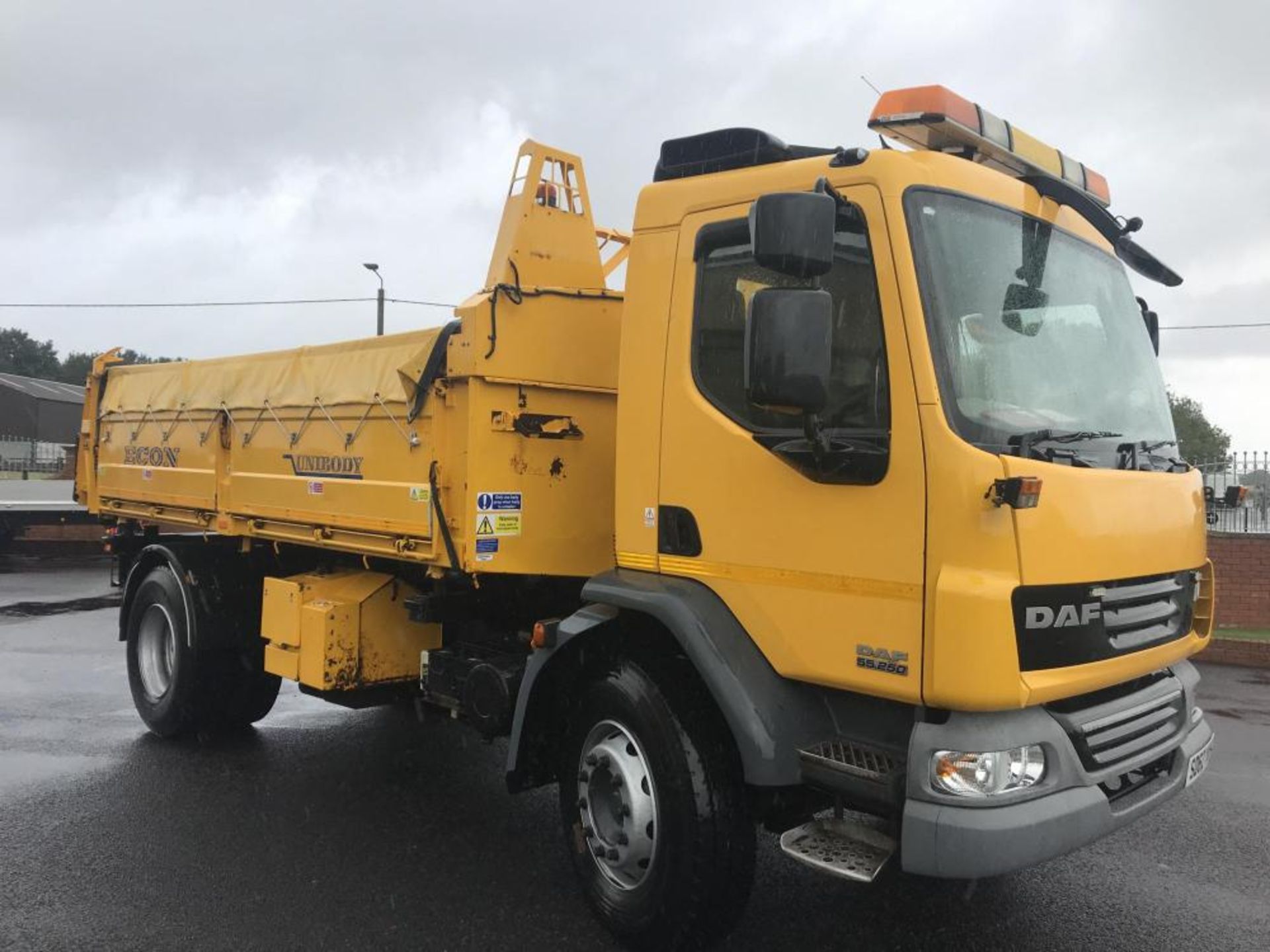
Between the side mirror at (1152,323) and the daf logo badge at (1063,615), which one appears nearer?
the daf logo badge at (1063,615)

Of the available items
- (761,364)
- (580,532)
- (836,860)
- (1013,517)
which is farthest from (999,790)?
(580,532)

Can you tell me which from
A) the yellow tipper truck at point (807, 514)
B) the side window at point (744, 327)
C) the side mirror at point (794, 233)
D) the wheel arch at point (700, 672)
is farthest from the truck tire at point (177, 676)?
the side mirror at point (794, 233)

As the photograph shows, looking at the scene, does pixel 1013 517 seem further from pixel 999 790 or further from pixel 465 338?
pixel 465 338

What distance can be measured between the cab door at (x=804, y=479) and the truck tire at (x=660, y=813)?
1.34 feet

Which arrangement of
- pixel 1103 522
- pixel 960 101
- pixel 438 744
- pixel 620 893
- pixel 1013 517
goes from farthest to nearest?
1. pixel 438 744
2. pixel 620 893
3. pixel 960 101
4. pixel 1103 522
5. pixel 1013 517

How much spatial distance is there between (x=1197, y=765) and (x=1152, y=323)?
1895 millimetres

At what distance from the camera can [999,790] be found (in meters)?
2.75

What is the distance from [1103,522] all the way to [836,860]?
131cm

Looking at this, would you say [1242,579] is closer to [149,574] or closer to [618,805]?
[618,805]

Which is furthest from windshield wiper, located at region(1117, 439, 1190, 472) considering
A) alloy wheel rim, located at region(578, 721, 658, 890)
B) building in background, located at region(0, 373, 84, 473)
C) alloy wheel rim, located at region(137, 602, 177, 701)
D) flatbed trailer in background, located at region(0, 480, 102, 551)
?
building in background, located at region(0, 373, 84, 473)

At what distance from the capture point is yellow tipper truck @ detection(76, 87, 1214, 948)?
277 centimetres

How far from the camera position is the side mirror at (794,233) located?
2.76m

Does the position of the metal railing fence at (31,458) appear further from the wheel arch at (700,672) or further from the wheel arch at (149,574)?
the wheel arch at (700,672)

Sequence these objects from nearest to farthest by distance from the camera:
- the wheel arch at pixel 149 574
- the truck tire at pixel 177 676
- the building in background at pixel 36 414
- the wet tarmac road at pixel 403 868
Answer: the wet tarmac road at pixel 403 868 → the wheel arch at pixel 149 574 → the truck tire at pixel 177 676 → the building in background at pixel 36 414
